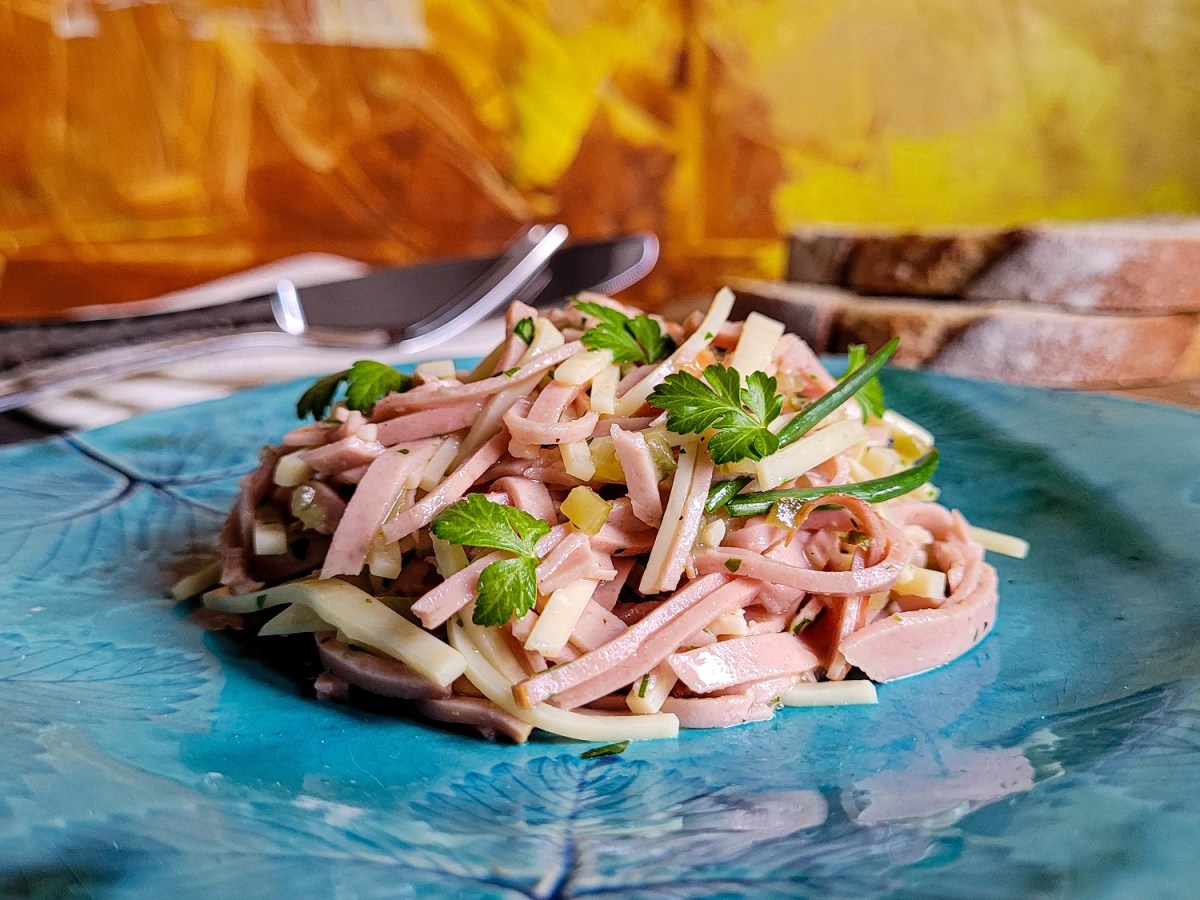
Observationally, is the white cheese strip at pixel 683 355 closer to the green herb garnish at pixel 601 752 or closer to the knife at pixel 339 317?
the green herb garnish at pixel 601 752

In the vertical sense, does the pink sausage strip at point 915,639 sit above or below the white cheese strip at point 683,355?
below

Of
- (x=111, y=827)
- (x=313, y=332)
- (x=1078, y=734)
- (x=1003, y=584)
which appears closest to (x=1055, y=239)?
(x=1003, y=584)

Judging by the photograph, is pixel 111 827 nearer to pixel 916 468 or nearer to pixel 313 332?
pixel 916 468

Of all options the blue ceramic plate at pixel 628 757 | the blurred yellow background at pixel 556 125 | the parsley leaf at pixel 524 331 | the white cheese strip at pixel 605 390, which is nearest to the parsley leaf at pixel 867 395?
the blue ceramic plate at pixel 628 757

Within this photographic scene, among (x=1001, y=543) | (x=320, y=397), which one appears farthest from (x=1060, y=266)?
(x=320, y=397)

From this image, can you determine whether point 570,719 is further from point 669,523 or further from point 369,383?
point 369,383

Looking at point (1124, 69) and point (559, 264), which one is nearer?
point (559, 264)

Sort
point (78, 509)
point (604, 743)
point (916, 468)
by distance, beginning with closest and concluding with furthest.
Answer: point (604, 743), point (916, 468), point (78, 509)
